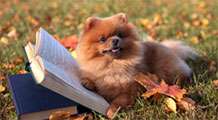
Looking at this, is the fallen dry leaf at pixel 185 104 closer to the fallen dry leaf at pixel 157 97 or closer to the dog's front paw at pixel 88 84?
the fallen dry leaf at pixel 157 97

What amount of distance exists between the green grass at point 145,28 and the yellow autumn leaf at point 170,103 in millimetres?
45

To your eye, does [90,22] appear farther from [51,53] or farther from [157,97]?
[157,97]

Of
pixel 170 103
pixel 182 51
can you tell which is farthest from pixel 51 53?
pixel 182 51

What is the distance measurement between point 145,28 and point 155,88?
2603mm

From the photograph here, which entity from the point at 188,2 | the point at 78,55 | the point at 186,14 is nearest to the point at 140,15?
the point at 186,14

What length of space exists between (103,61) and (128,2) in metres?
3.82

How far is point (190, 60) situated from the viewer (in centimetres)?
325

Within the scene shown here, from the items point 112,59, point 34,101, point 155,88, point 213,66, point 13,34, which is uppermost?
point 13,34

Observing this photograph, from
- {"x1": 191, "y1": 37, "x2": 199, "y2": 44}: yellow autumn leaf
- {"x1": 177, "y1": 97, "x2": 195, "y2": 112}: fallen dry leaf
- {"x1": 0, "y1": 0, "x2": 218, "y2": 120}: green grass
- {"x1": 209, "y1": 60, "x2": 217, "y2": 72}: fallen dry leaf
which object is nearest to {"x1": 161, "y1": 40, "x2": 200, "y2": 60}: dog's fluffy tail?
{"x1": 0, "y1": 0, "x2": 218, "y2": 120}: green grass

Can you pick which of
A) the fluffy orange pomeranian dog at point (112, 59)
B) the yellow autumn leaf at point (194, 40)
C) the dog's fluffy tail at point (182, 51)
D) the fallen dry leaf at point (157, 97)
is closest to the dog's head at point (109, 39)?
the fluffy orange pomeranian dog at point (112, 59)

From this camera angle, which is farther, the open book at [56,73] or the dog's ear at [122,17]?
the dog's ear at [122,17]

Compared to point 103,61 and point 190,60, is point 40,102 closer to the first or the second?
point 103,61

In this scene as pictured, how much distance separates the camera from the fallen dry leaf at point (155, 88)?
6.56 feet

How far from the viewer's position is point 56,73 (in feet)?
5.59
